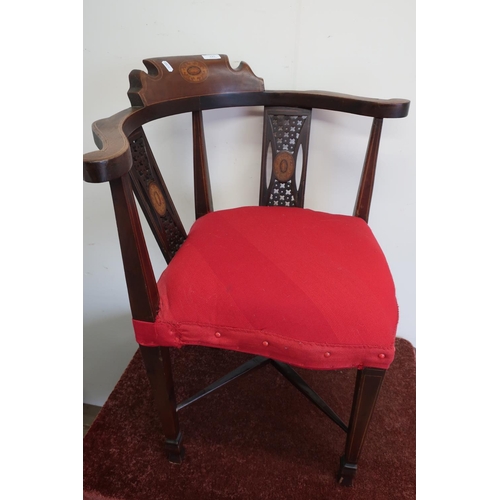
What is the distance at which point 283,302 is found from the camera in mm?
651

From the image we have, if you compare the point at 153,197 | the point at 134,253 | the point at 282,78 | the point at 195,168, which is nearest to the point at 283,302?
the point at 134,253

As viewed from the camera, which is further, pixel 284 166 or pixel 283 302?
pixel 284 166

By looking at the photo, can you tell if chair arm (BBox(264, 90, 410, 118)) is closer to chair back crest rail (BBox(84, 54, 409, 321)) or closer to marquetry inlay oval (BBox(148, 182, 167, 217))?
chair back crest rail (BBox(84, 54, 409, 321))

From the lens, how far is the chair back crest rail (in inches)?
25.5

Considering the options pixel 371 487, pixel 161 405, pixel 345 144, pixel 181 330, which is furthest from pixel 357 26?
pixel 371 487

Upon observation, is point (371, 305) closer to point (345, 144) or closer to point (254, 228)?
point (254, 228)

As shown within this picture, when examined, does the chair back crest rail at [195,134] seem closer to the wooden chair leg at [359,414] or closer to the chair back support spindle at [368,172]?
the chair back support spindle at [368,172]

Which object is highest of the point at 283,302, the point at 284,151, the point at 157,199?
the point at 284,151

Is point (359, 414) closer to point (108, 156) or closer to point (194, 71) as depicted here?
point (108, 156)

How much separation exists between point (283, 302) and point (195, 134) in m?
0.53

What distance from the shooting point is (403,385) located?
1.16 meters

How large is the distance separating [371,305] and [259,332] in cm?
20

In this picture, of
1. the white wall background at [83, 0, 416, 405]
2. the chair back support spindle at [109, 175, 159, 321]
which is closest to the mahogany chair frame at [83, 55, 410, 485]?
the chair back support spindle at [109, 175, 159, 321]

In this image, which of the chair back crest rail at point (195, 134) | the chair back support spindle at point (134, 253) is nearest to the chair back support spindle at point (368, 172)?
the chair back crest rail at point (195, 134)
